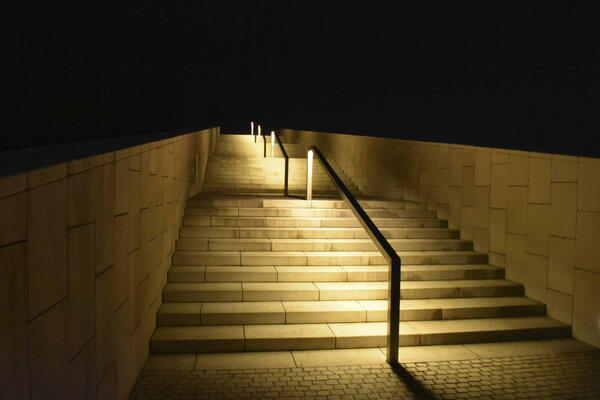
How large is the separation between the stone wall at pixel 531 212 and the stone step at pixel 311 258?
502 millimetres

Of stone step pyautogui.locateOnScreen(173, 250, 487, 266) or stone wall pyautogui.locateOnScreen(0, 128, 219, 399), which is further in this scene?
stone step pyautogui.locateOnScreen(173, 250, 487, 266)

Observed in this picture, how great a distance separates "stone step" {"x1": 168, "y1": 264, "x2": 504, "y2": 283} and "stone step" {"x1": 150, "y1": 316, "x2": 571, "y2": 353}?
86cm

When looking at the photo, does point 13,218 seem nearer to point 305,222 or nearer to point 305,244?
point 305,244

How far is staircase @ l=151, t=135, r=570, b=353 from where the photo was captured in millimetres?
4656

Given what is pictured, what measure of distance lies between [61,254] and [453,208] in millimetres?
6118

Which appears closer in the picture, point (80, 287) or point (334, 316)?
point (80, 287)

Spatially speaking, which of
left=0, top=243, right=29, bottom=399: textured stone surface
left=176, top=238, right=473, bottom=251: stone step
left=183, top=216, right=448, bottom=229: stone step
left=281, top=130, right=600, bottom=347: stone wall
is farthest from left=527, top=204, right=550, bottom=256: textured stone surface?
left=0, top=243, right=29, bottom=399: textured stone surface

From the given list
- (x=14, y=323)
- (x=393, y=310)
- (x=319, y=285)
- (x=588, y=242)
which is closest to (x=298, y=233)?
(x=319, y=285)

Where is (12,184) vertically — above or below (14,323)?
above

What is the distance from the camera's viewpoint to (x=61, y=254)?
7.08 ft

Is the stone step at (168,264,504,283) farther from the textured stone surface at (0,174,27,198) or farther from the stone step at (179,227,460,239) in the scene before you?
the textured stone surface at (0,174,27,198)

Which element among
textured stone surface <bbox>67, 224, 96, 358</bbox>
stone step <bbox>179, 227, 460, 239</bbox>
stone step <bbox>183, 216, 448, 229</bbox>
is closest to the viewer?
textured stone surface <bbox>67, 224, 96, 358</bbox>

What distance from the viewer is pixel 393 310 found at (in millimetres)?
4156

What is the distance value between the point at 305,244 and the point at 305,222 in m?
0.68
